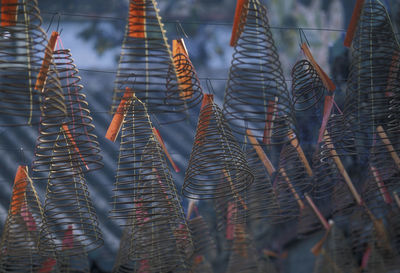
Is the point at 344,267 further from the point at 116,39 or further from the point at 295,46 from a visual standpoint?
the point at 116,39

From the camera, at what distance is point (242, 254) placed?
5.00 m

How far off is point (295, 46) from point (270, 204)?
2.66m

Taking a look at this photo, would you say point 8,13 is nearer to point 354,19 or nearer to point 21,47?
point 21,47

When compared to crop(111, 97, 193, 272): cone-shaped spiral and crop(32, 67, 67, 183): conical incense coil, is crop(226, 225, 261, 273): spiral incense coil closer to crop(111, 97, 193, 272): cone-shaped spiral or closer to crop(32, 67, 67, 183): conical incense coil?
crop(111, 97, 193, 272): cone-shaped spiral

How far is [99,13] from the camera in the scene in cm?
634

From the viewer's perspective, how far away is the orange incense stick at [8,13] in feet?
6.85

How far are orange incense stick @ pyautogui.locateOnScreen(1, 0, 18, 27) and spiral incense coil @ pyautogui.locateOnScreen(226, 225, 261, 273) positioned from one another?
3.23 meters

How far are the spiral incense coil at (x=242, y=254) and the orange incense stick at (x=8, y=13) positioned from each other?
3232mm

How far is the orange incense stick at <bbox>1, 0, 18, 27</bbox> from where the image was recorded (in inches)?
82.2

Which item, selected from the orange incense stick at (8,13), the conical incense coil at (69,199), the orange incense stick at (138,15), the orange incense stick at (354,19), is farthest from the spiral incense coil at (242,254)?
the orange incense stick at (8,13)

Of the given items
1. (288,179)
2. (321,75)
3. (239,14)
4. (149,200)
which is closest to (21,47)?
(239,14)

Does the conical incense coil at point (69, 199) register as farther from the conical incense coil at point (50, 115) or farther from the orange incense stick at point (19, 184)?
the orange incense stick at point (19, 184)

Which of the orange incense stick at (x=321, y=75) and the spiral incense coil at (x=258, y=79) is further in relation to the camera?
the orange incense stick at (x=321, y=75)

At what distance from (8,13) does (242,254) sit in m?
3.53
